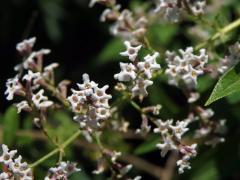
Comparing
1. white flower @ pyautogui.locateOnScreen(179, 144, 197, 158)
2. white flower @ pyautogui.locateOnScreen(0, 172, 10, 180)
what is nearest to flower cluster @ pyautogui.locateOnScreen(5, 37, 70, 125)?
white flower @ pyautogui.locateOnScreen(0, 172, 10, 180)

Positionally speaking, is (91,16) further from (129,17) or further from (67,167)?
(67,167)

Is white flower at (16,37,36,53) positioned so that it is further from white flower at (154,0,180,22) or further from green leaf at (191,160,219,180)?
green leaf at (191,160,219,180)

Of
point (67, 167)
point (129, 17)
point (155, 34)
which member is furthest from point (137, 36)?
point (155, 34)

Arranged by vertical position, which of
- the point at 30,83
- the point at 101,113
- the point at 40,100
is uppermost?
the point at 30,83

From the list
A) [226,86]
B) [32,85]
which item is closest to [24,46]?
[32,85]

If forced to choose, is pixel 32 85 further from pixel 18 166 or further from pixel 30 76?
pixel 18 166

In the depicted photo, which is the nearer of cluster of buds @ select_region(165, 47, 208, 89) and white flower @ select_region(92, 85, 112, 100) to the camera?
white flower @ select_region(92, 85, 112, 100)

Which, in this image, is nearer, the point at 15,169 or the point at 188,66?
the point at 15,169

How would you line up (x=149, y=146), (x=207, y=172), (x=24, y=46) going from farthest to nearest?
1. (x=207, y=172)
2. (x=149, y=146)
3. (x=24, y=46)
